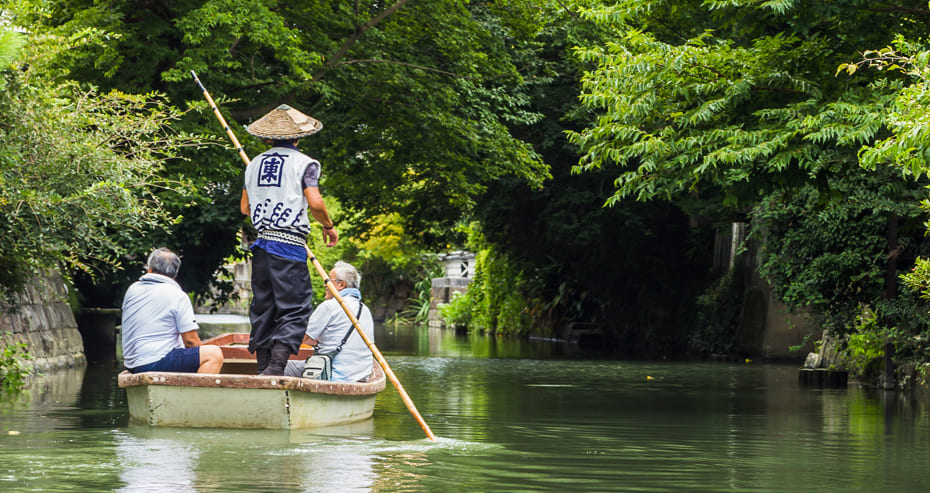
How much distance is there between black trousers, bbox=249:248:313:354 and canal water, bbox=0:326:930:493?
931 mm

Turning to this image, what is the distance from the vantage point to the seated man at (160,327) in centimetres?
995

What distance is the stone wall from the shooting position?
17.2m

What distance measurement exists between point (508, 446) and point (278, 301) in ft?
7.51

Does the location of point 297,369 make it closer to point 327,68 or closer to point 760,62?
point 760,62

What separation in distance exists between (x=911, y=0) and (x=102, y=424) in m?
8.72

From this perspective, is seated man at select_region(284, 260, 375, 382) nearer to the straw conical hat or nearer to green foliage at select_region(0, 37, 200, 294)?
the straw conical hat

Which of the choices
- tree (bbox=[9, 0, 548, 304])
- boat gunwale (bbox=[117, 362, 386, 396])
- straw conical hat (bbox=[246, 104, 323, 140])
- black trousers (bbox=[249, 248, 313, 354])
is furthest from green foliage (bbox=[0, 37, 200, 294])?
tree (bbox=[9, 0, 548, 304])

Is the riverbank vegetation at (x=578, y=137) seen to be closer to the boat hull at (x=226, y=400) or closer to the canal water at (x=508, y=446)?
the canal water at (x=508, y=446)

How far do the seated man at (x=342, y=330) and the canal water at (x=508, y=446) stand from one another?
549 millimetres

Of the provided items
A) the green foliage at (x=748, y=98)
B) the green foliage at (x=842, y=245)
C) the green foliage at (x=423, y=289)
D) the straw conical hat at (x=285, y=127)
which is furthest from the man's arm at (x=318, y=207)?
the green foliage at (x=423, y=289)

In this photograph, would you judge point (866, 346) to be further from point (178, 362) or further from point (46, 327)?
point (46, 327)

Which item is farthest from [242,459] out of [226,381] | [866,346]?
[866,346]

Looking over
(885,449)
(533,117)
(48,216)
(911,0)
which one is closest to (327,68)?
(533,117)

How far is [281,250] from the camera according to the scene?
33.0 feet
